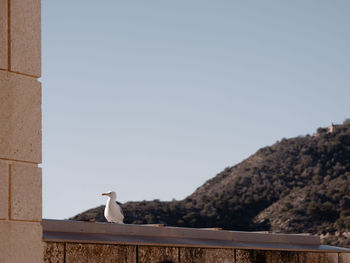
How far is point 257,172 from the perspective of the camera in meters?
48.2

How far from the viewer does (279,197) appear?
4288cm

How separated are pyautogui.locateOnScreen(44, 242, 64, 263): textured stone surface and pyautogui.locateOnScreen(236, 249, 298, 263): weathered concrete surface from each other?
2866 mm

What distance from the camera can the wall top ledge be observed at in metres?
7.71

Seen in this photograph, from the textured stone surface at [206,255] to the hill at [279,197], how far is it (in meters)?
19.3

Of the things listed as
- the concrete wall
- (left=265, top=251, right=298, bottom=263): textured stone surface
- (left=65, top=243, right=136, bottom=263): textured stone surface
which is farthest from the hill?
(left=65, top=243, right=136, bottom=263): textured stone surface
